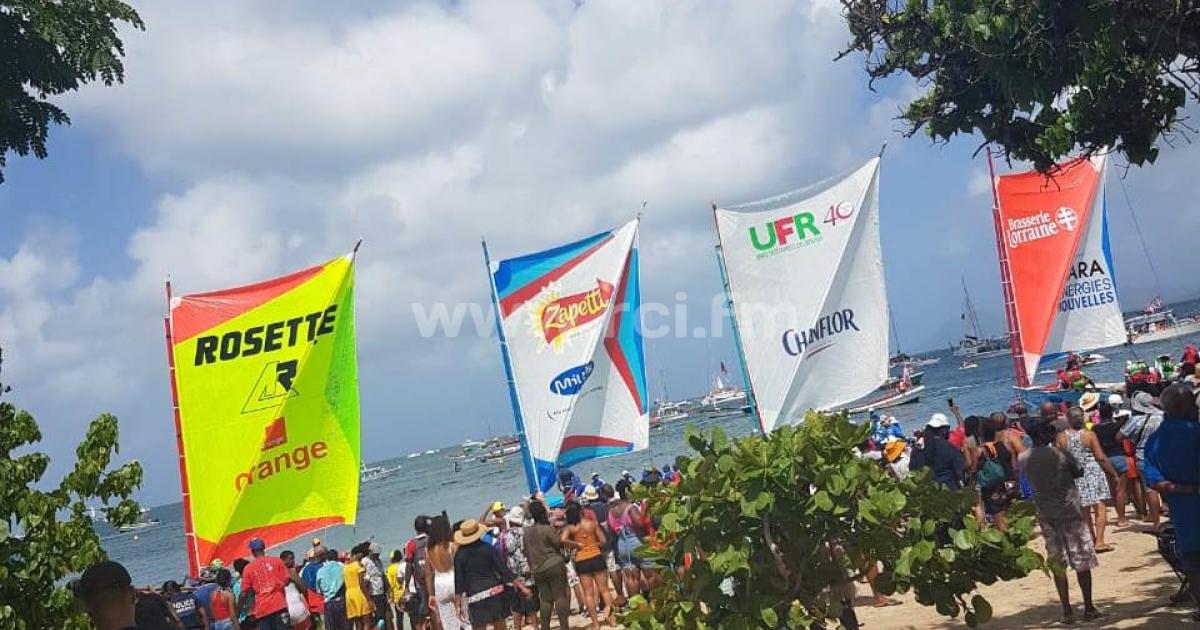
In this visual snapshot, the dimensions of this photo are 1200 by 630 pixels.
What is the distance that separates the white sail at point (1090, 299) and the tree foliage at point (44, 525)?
66.5 feet

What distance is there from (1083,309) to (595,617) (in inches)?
556

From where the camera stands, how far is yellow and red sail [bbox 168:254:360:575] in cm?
1249

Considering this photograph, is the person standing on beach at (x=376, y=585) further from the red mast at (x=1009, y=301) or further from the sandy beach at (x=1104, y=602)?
the red mast at (x=1009, y=301)

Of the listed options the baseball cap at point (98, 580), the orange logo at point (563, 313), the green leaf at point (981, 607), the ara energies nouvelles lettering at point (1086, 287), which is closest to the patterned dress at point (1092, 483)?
the green leaf at point (981, 607)

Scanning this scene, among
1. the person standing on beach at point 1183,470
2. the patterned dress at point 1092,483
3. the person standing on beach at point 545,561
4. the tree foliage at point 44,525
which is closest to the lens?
the tree foliage at point 44,525

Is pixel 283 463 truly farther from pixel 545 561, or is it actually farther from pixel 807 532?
pixel 807 532

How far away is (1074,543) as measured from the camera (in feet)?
28.0

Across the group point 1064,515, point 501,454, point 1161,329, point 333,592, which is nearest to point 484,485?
point 501,454

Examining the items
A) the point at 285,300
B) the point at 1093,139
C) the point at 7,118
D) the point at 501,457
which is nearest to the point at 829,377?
the point at 285,300

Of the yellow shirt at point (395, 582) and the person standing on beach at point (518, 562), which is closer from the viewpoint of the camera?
the person standing on beach at point (518, 562)

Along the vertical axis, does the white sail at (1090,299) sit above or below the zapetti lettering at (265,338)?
below

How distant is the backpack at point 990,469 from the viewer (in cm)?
1162

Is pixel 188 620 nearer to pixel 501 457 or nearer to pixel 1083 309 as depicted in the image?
pixel 1083 309

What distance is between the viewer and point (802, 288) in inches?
685
